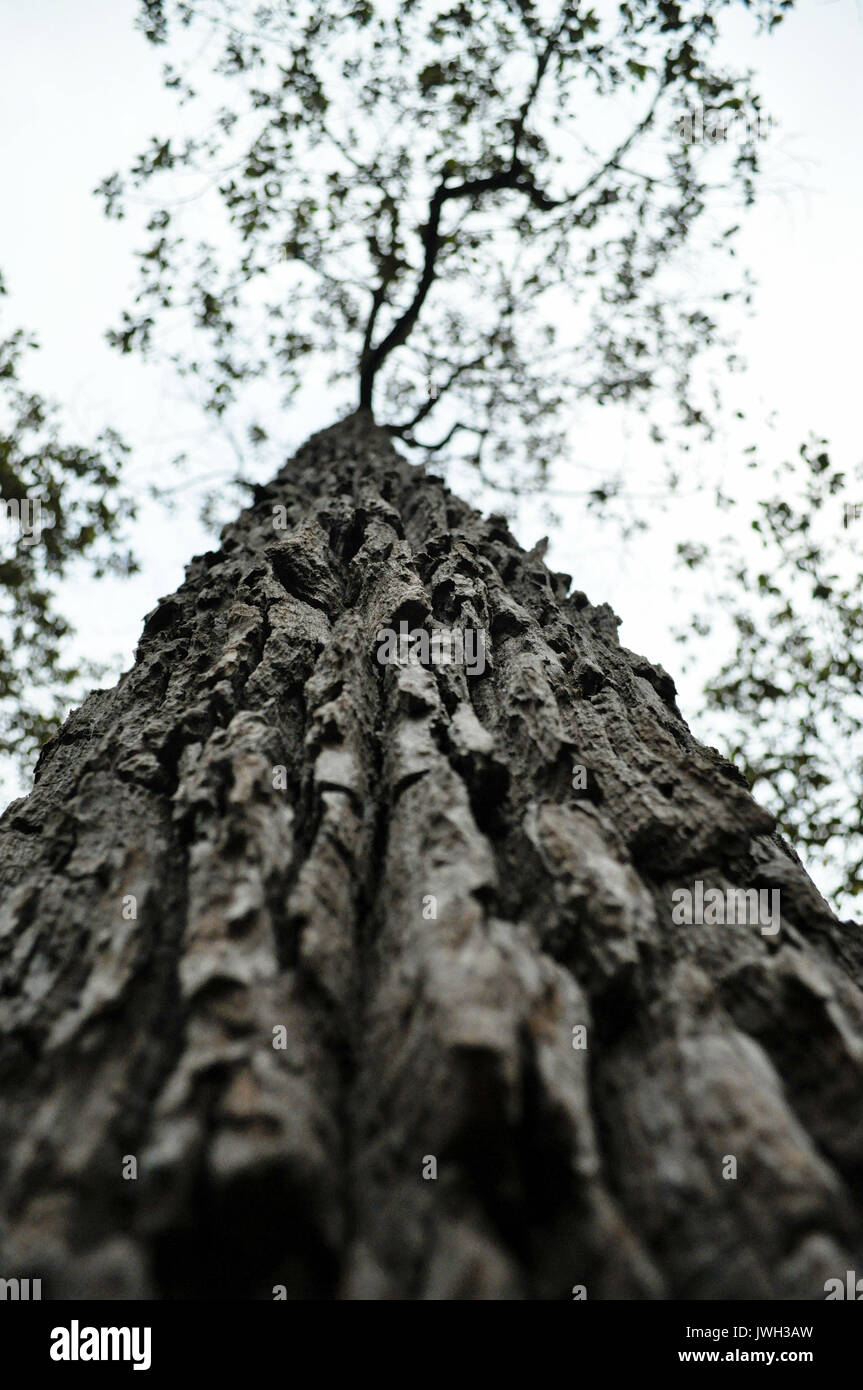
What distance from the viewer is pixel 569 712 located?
3.61 metres

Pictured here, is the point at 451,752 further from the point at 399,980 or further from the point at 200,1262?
the point at 200,1262

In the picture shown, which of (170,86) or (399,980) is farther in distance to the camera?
(170,86)

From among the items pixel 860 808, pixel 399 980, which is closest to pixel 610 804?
pixel 399 980

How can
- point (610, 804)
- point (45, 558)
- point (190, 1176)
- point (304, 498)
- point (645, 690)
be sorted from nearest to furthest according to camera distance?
1. point (190, 1176)
2. point (610, 804)
3. point (645, 690)
4. point (304, 498)
5. point (45, 558)

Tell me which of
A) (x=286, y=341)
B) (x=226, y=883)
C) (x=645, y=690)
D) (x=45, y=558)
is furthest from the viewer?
(x=286, y=341)

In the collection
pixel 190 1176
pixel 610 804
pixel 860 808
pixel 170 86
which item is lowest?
pixel 190 1176

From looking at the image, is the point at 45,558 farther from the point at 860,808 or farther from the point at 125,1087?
the point at 860,808

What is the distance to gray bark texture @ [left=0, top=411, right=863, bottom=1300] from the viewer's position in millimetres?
1536

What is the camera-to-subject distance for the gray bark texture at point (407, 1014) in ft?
5.04

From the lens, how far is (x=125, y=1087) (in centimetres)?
181

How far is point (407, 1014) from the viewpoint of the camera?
1.89 metres

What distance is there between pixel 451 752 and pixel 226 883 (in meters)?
1.11

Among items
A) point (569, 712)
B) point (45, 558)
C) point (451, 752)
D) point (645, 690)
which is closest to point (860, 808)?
point (645, 690)

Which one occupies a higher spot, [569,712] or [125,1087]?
Answer: [569,712]
